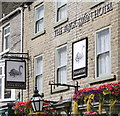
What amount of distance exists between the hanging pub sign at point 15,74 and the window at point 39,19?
167 cm

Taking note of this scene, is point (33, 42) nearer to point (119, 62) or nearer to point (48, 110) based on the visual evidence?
point (48, 110)

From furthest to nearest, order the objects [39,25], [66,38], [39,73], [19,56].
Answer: [19,56], [39,25], [39,73], [66,38]

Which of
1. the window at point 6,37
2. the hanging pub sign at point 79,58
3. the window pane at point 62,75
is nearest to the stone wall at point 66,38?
the hanging pub sign at point 79,58

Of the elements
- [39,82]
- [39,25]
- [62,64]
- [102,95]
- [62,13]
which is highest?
[62,13]

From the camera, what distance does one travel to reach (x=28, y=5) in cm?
2520

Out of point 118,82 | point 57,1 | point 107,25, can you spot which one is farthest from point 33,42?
point 118,82

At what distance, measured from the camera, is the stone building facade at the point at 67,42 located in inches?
729

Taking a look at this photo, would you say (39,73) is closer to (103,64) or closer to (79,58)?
(79,58)

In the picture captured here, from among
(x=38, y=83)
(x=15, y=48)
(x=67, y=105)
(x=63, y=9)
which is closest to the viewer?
(x=67, y=105)

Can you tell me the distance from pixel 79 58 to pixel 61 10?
2941mm

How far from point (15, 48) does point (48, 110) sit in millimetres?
6395

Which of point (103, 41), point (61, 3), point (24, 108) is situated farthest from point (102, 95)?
point (61, 3)

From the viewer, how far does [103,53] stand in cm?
1891

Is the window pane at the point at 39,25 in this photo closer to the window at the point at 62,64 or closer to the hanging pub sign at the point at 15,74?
the hanging pub sign at the point at 15,74
